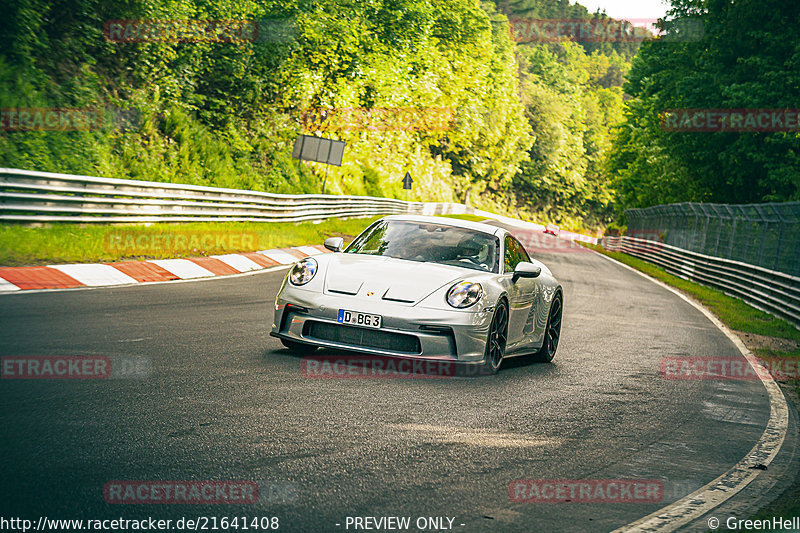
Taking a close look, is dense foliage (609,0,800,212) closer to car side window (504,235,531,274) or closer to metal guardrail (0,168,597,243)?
metal guardrail (0,168,597,243)

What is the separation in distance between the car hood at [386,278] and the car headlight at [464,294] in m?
0.11

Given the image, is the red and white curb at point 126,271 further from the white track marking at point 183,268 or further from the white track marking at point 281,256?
the white track marking at point 281,256

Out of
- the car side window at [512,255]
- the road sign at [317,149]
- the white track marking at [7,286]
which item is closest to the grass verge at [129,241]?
the white track marking at [7,286]

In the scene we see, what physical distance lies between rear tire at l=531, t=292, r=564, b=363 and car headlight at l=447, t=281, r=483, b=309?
192 centimetres

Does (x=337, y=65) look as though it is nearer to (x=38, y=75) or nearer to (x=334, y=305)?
(x=38, y=75)

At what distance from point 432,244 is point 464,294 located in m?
1.17

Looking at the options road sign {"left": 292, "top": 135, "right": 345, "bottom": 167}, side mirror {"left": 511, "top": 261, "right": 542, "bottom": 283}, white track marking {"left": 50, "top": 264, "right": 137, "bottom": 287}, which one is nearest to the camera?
side mirror {"left": 511, "top": 261, "right": 542, "bottom": 283}

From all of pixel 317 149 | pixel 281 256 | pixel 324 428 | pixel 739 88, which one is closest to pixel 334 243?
pixel 324 428

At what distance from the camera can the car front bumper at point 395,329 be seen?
23.7 ft

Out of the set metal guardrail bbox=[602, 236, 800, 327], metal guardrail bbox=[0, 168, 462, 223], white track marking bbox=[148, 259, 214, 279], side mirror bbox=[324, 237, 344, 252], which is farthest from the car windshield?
metal guardrail bbox=[602, 236, 800, 327]

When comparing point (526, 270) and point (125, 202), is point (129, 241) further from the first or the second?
point (526, 270)

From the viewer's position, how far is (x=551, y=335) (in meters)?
9.51

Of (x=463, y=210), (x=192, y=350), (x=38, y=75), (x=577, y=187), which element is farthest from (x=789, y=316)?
(x=577, y=187)

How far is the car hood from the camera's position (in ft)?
24.3
